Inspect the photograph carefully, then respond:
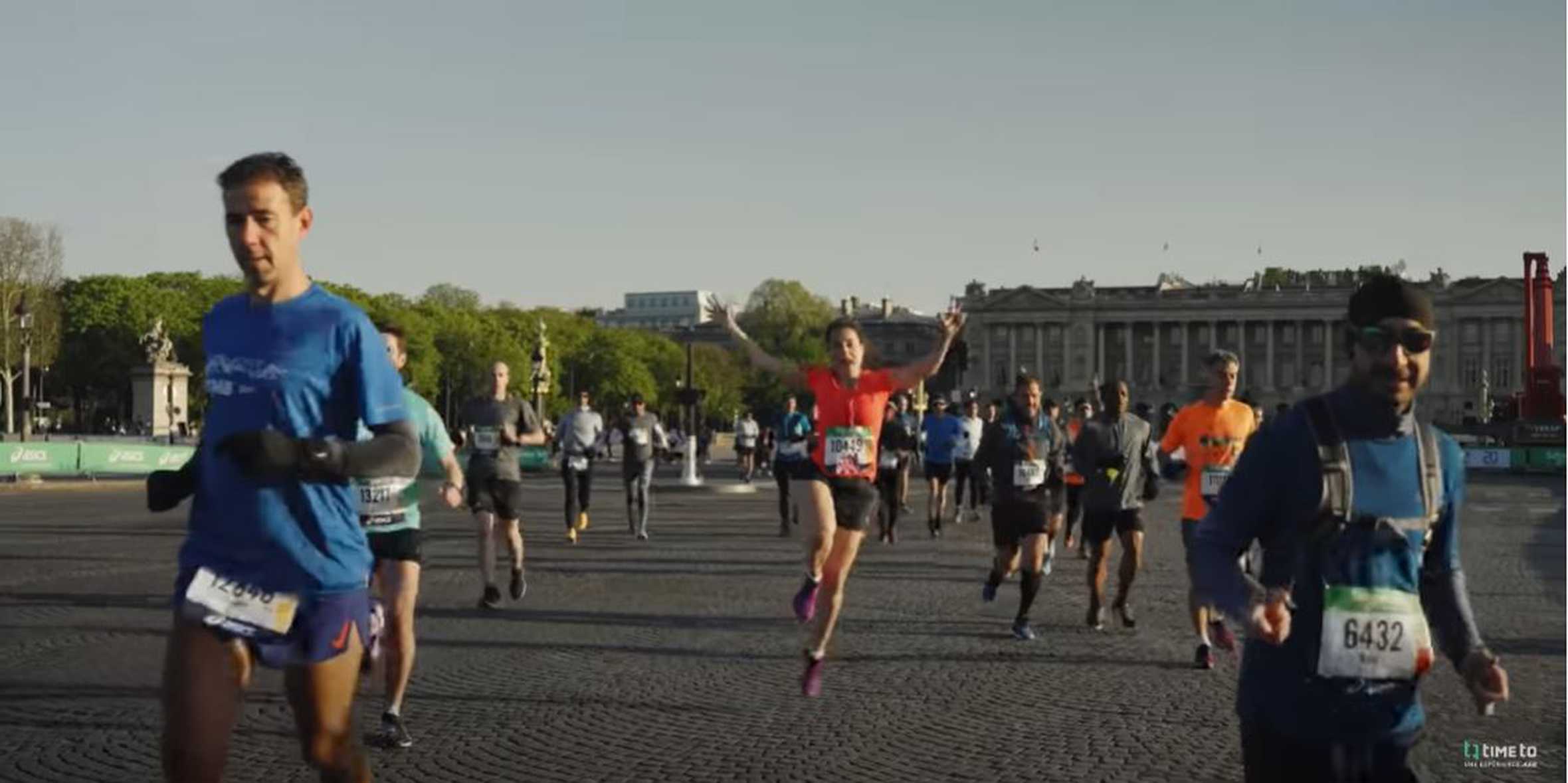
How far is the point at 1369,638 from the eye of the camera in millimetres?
3803

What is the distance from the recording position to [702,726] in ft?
26.7

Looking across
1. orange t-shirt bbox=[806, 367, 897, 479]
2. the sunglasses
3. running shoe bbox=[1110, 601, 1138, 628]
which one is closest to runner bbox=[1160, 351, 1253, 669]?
running shoe bbox=[1110, 601, 1138, 628]

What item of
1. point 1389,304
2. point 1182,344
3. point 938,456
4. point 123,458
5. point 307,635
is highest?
point 1182,344

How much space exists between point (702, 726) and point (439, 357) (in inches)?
3969

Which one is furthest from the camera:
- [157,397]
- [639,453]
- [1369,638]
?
[157,397]

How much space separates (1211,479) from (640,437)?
10800mm

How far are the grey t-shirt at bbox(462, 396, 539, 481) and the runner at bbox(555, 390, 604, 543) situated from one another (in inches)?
263

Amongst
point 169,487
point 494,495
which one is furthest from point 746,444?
point 169,487

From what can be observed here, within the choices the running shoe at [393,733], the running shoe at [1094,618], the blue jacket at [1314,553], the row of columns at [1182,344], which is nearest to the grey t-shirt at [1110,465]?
the running shoe at [1094,618]

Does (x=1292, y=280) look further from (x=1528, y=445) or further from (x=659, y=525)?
(x=659, y=525)

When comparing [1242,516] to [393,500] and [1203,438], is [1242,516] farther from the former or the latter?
[1203,438]

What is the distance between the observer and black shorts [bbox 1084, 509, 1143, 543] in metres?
12.2

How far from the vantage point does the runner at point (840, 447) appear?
9320 millimetres

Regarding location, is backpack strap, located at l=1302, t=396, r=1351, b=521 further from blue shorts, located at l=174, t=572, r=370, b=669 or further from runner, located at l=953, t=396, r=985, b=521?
runner, located at l=953, t=396, r=985, b=521
